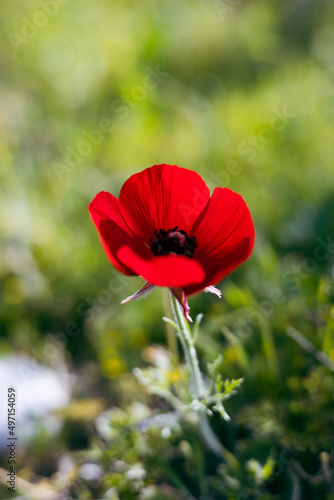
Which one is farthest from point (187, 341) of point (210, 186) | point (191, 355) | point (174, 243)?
point (210, 186)

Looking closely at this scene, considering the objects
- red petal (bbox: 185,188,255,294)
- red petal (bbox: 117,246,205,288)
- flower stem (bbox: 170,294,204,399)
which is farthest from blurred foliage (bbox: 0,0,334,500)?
red petal (bbox: 117,246,205,288)

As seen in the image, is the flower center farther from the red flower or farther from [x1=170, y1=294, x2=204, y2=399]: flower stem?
[x1=170, y1=294, x2=204, y2=399]: flower stem

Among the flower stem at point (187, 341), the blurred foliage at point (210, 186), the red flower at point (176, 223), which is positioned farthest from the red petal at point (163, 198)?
the blurred foliage at point (210, 186)

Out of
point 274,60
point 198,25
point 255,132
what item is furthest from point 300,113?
point 198,25

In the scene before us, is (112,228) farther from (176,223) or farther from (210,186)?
(210,186)

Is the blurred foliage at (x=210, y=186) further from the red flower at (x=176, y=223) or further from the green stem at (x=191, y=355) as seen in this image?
the red flower at (x=176, y=223)

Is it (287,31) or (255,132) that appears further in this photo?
(287,31)

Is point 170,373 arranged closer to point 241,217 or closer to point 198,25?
point 241,217
